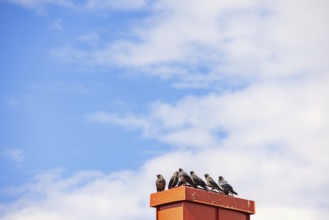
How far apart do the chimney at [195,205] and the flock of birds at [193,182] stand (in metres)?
0.97

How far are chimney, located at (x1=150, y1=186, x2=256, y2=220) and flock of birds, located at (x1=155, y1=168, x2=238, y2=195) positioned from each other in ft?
3.19

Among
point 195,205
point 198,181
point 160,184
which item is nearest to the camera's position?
point 195,205

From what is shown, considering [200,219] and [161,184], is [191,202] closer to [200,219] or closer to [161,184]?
[200,219]

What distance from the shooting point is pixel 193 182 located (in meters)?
17.7

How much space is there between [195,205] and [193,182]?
1599mm

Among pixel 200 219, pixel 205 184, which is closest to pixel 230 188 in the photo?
pixel 205 184

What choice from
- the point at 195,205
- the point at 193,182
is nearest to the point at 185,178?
the point at 193,182

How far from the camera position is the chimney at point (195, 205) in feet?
52.2

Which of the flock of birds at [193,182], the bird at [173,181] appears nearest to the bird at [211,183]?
the flock of birds at [193,182]

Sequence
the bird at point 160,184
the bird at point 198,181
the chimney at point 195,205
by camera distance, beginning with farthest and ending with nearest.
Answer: the bird at point 160,184
the bird at point 198,181
the chimney at point 195,205

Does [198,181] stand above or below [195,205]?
above

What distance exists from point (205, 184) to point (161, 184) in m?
1.25

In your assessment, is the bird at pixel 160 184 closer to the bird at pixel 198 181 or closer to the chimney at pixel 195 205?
the bird at pixel 198 181

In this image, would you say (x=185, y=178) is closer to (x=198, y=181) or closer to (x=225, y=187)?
(x=198, y=181)
